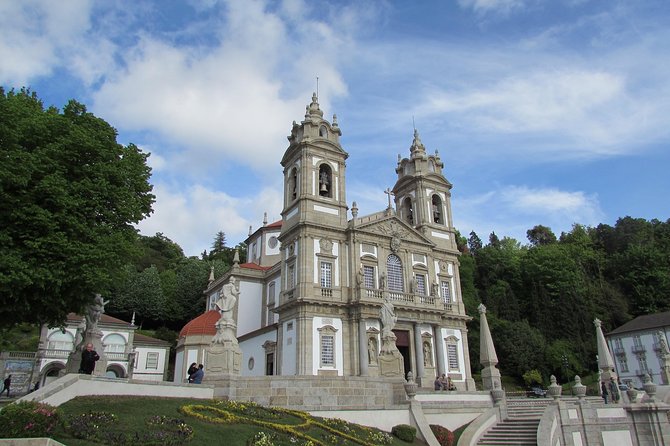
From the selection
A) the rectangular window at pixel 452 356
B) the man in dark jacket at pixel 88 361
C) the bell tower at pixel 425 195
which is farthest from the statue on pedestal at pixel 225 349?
the bell tower at pixel 425 195

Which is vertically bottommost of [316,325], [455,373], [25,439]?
[25,439]

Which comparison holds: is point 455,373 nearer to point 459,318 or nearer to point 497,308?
point 459,318

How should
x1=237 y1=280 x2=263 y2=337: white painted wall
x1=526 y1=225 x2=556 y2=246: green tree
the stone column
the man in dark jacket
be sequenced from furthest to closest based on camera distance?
x1=526 y1=225 x2=556 y2=246: green tree → x1=237 y1=280 x2=263 y2=337: white painted wall → the stone column → the man in dark jacket

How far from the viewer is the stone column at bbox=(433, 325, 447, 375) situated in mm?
32219

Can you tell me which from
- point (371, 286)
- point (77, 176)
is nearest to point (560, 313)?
point (371, 286)

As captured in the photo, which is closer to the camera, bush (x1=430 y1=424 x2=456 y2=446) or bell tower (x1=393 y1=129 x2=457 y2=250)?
bush (x1=430 y1=424 x2=456 y2=446)

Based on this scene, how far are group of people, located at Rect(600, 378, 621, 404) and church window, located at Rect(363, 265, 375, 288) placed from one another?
1363 centimetres

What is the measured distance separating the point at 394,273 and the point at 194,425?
22808 millimetres

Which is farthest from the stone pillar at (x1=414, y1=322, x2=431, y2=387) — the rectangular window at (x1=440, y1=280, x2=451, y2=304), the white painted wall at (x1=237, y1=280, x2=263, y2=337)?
the white painted wall at (x1=237, y1=280, x2=263, y2=337)

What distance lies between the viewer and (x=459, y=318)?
34.6 m

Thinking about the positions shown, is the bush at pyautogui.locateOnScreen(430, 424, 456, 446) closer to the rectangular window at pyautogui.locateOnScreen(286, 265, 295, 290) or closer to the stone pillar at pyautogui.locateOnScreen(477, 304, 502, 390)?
the stone pillar at pyautogui.locateOnScreen(477, 304, 502, 390)

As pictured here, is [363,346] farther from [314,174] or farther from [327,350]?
[314,174]

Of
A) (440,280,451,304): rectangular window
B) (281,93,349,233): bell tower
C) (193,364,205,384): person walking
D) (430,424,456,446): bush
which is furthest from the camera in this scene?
(440,280,451,304): rectangular window

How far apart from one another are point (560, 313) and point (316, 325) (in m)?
34.0
